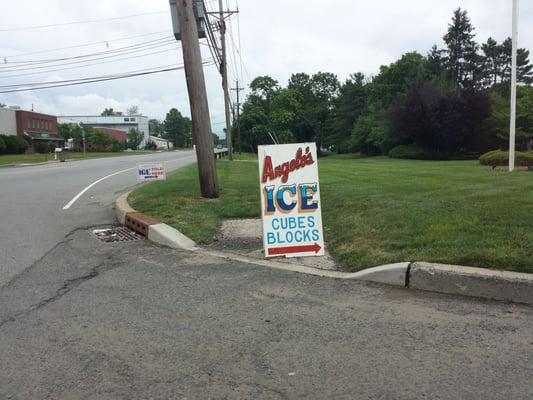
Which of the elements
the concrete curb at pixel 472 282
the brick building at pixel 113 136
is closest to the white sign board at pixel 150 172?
the concrete curb at pixel 472 282

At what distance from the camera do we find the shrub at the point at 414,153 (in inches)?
1883

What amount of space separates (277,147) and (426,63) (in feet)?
219

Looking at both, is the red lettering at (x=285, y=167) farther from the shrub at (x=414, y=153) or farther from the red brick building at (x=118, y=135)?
the red brick building at (x=118, y=135)

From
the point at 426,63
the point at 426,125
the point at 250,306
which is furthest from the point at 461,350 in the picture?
the point at 426,63

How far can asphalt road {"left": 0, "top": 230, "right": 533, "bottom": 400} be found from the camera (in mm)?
3396

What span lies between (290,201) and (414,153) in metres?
44.3

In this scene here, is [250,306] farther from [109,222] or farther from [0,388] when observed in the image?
[109,222]

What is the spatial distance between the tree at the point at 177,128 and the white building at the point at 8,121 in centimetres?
10800

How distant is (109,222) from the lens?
10.0m

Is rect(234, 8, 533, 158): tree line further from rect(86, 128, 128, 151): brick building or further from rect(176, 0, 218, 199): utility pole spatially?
rect(86, 128, 128, 151): brick building

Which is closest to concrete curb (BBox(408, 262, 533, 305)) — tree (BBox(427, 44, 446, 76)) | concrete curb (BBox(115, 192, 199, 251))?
concrete curb (BBox(115, 192, 199, 251))

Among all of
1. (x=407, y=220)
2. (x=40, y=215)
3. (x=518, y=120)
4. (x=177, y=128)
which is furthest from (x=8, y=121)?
(x=177, y=128)

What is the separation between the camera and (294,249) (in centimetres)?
685

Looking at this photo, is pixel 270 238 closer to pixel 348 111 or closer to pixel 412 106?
pixel 412 106
